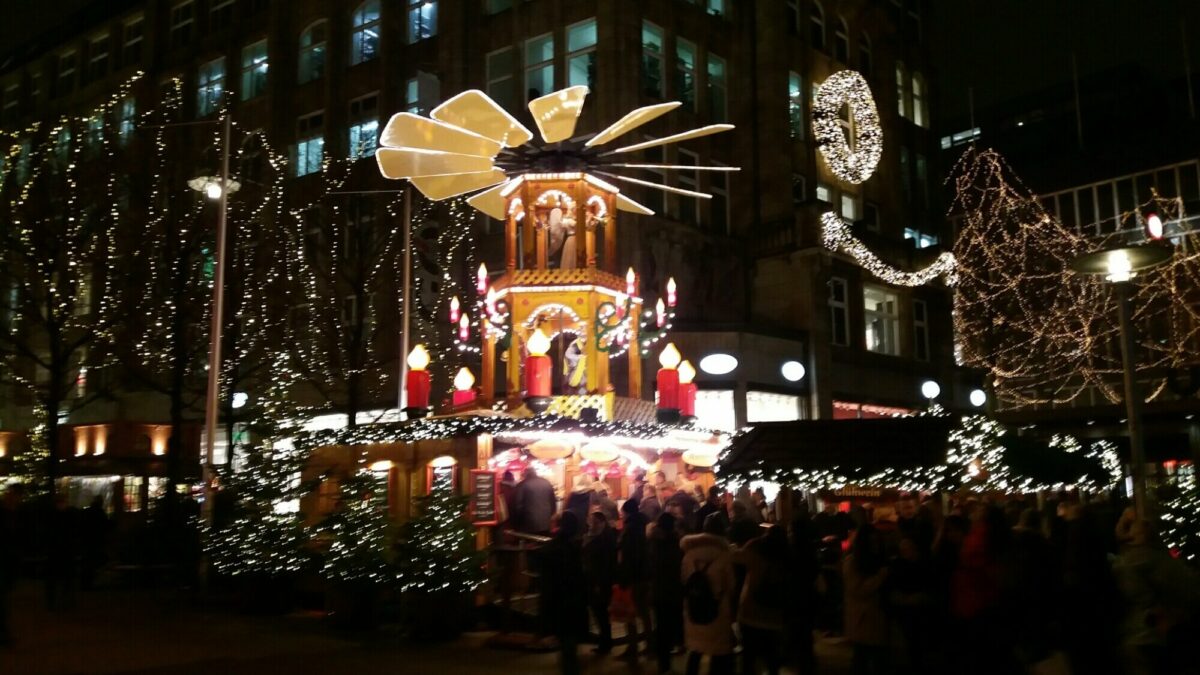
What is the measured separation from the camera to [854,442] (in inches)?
616

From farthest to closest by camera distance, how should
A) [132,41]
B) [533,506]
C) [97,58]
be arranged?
[97,58] < [132,41] < [533,506]

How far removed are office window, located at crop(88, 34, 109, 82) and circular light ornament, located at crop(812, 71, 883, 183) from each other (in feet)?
104

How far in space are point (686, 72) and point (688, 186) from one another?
3591mm

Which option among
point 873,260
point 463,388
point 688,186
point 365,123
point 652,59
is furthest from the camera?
point 365,123

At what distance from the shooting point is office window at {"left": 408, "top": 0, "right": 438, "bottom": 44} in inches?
1352

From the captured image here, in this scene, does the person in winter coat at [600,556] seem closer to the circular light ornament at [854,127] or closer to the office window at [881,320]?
the office window at [881,320]

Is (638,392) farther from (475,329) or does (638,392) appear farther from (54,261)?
(54,261)

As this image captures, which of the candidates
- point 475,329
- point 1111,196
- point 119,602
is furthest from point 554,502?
point 1111,196

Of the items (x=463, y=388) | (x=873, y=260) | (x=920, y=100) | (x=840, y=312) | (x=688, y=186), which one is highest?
(x=920, y=100)

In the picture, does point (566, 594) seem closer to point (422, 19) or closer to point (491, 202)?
point (491, 202)

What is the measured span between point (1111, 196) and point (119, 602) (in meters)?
40.9

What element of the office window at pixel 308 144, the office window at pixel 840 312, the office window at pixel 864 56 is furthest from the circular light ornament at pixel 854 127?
the office window at pixel 308 144

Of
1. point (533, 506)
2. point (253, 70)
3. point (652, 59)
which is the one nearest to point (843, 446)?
point (533, 506)

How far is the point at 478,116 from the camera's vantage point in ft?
56.0
